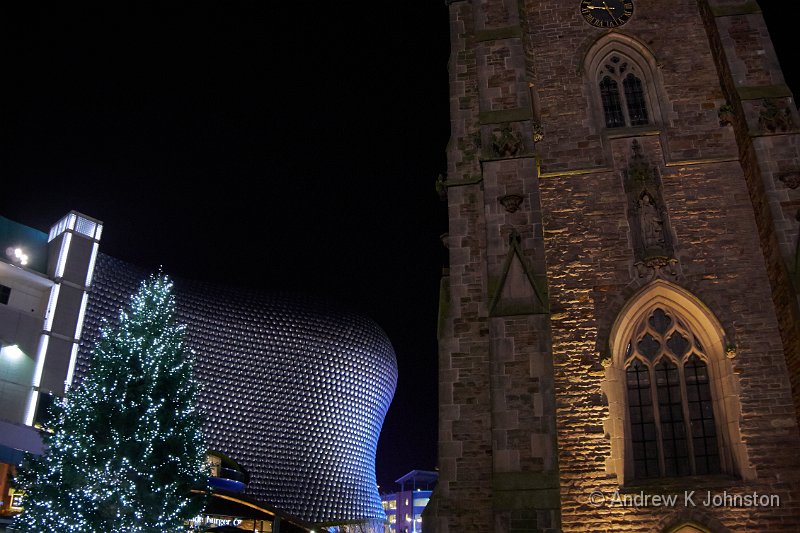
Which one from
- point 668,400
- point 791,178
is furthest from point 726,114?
point 668,400

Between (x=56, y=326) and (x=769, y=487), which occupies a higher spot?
(x=56, y=326)

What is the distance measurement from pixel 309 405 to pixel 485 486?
42586mm

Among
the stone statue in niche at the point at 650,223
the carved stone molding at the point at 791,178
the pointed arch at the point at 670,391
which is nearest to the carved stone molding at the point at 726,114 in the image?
the carved stone molding at the point at 791,178

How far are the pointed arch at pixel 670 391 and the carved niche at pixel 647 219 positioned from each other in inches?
17.8

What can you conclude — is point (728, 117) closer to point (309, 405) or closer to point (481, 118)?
point (481, 118)

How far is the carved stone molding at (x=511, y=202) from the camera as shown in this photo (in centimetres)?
1209

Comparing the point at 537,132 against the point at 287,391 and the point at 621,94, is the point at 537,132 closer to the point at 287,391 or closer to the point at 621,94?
the point at 621,94

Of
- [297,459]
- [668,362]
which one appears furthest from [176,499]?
[297,459]

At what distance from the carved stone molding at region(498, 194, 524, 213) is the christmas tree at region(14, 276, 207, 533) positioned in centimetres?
869

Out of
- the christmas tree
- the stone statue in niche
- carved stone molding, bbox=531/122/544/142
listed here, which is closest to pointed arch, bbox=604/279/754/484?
the stone statue in niche

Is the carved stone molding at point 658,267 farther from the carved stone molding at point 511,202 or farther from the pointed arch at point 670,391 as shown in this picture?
the carved stone molding at point 511,202

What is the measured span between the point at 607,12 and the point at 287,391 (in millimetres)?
42265

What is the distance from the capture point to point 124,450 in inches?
553

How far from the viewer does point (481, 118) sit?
13188 millimetres
